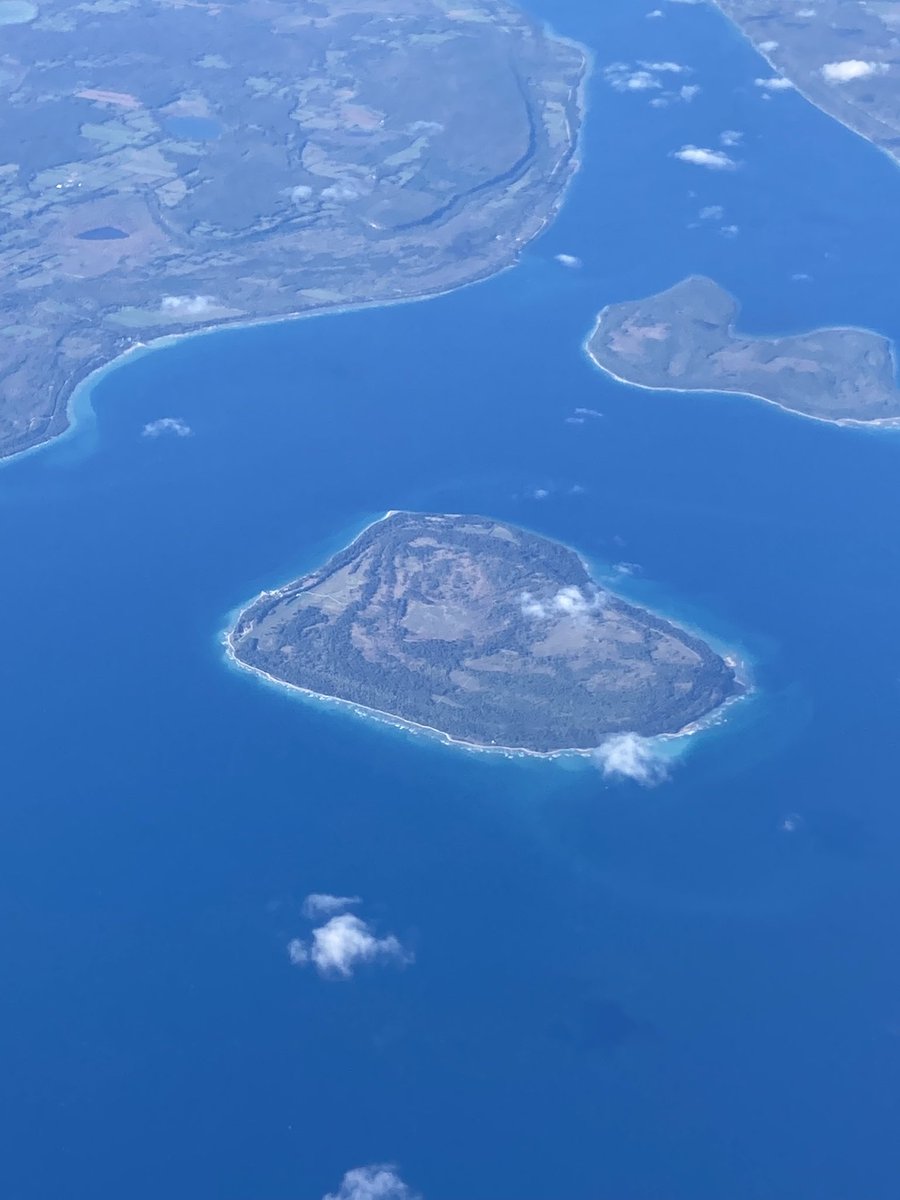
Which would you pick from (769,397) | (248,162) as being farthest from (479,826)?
(248,162)

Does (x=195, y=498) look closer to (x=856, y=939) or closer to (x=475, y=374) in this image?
(x=475, y=374)

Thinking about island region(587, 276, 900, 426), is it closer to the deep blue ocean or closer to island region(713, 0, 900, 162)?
the deep blue ocean

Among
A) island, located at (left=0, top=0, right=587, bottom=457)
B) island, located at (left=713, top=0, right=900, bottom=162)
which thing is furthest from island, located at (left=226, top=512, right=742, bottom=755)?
island, located at (left=713, top=0, right=900, bottom=162)

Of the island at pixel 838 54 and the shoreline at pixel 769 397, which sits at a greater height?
the island at pixel 838 54

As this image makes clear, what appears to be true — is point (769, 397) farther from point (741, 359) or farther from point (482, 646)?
point (482, 646)

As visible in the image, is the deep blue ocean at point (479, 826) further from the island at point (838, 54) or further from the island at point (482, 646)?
the island at point (838, 54)

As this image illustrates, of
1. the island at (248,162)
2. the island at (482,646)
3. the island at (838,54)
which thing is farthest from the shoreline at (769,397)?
the island at (838,54)

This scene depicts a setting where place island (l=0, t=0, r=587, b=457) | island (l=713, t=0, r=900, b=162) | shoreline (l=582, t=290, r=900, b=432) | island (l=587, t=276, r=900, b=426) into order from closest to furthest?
shoreline (l=582, t=290, r=900, b=432) < island (l=587, t=276, r=900, b=426) < island (l=0, t=0, r=587, b=457) < island (l=713, t=0, r=900, b=162)
